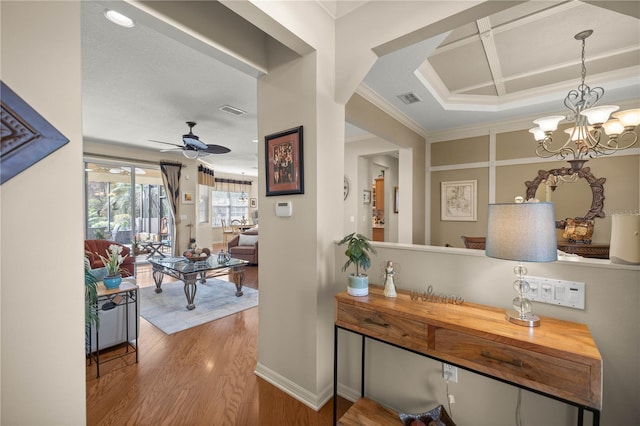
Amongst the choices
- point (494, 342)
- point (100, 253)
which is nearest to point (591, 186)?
point (494, 342)

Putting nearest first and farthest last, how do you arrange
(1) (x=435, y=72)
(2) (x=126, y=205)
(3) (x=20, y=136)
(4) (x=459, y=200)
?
(3) (x=20, y=136), (1) (x=435, y=72), (4) (x=459, y=200), (2) (x=126, y=205)

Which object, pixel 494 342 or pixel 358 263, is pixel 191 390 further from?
pixel 494 342

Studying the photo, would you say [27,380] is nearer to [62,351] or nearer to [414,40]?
[62,351]

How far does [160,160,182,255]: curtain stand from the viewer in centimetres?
663

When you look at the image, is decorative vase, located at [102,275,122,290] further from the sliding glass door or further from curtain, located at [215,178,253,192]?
curtain, located at [215,178,253,192]

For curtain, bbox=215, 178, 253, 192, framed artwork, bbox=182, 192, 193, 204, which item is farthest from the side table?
curtain, bbox=215, 178, 253, 192

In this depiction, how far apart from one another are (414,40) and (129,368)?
3308mm

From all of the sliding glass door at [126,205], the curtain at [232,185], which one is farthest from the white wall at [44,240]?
the curtain at [232,185]

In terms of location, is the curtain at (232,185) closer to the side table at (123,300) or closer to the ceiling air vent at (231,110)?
the ceiling air vent at (231,110)

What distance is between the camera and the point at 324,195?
1.93 metres

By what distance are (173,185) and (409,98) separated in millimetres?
5822

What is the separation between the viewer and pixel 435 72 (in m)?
3.14

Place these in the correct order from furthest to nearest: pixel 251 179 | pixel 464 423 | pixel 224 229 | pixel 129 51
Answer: pixel 251 179, pixel 224 229, pixel 129 51, pixel 464 423

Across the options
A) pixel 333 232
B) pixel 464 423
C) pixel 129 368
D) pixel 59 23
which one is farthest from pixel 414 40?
pixel 129 368
